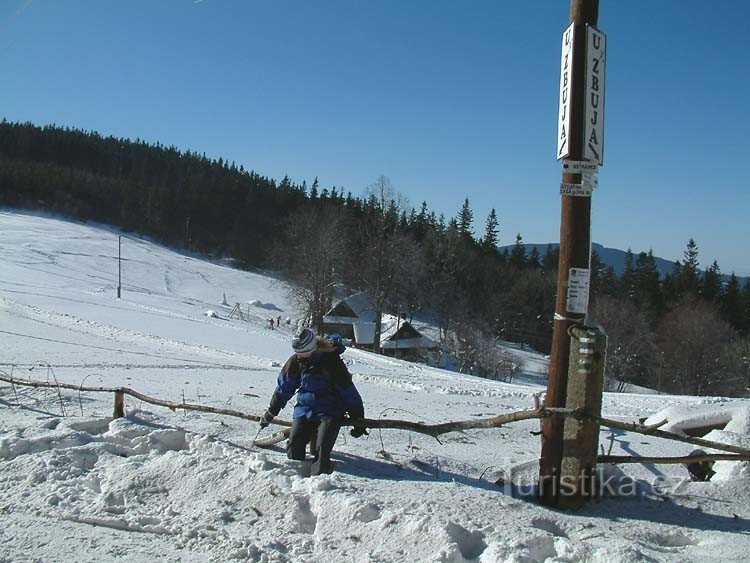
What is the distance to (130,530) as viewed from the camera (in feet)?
13.3

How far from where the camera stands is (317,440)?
520 centimetres

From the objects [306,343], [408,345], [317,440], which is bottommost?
[408,345]

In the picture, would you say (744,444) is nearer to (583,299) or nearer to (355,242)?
(583,299)

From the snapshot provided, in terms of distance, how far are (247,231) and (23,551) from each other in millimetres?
93134

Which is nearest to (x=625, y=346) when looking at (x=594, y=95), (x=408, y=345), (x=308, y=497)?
(x=408, y=345)

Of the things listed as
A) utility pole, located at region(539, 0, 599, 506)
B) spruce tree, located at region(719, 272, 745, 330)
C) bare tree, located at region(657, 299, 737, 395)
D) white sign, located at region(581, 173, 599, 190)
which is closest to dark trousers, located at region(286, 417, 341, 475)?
utility pole, located at region(539, 0, 599, 506)

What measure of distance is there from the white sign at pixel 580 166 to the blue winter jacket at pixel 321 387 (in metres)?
2.75

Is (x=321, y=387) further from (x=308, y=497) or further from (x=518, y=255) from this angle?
(x=518, y=255)

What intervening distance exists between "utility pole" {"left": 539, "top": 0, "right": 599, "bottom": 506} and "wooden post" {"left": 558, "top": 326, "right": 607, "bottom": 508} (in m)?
0.06

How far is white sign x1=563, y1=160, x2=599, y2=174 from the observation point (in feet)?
14.1

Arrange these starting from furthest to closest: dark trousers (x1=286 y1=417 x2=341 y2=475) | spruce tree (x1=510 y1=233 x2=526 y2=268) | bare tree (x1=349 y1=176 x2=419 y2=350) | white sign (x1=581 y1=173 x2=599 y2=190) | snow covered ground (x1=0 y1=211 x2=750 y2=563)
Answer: spruce tree (x1=510 y1=233 x2=526 y2=268) → bare tree (x1=349 y1=176 x2=419 y2=350) → dark trousers (x1=286 y1=417 x2=341 y2=475) → white sign (x1=581 y1=173 x2=599 y2=190) → snow covered ground (x1=0 y1=211 x2=750 y2=563)

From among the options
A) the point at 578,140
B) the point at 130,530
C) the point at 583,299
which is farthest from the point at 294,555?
the point at 578,140

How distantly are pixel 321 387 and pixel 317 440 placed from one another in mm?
513

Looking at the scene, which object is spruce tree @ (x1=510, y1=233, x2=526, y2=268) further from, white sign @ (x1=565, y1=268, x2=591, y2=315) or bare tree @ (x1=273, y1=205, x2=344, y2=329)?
white sign @ (x1=565, y1=268, x2=591, y2=315)
